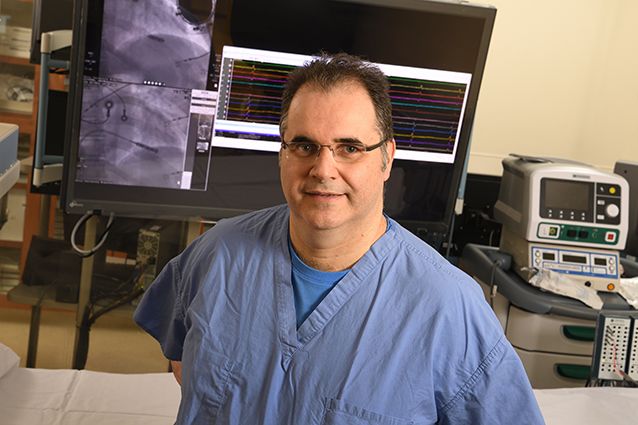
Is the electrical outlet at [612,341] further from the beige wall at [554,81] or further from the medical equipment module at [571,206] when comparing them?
the beige wall at [554,81]

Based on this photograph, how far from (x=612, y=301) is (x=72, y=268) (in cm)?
213

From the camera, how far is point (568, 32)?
4.51 m

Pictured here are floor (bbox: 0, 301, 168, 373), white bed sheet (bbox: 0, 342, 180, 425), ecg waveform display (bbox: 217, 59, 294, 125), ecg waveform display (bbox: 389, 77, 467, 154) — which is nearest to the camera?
white bed sheet (bbox: 0, 342, 180, 425)

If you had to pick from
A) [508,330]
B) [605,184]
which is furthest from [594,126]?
[508,330]

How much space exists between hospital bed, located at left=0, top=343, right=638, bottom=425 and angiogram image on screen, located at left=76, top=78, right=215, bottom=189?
0.69 meters

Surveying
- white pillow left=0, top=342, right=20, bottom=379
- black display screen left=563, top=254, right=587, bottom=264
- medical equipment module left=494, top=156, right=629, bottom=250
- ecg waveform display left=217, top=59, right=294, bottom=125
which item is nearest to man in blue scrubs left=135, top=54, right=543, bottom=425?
white pillow left=0, top=342, right=20, bottom=379

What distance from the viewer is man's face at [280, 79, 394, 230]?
1.49 m

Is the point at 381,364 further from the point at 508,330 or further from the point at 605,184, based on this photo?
the point at 605,184

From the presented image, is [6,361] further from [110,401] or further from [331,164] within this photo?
[331,164]

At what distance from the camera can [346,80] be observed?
60.2 inches

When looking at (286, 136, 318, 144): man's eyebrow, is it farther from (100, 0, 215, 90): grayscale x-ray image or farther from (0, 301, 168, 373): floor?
(0, 301, 168, 373): floor

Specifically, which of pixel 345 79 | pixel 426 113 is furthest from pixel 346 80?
pixel 426 113

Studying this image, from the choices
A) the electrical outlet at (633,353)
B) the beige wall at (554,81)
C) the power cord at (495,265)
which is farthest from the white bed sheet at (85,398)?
the beige wall at (554,81)

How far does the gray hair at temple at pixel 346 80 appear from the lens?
153cm
